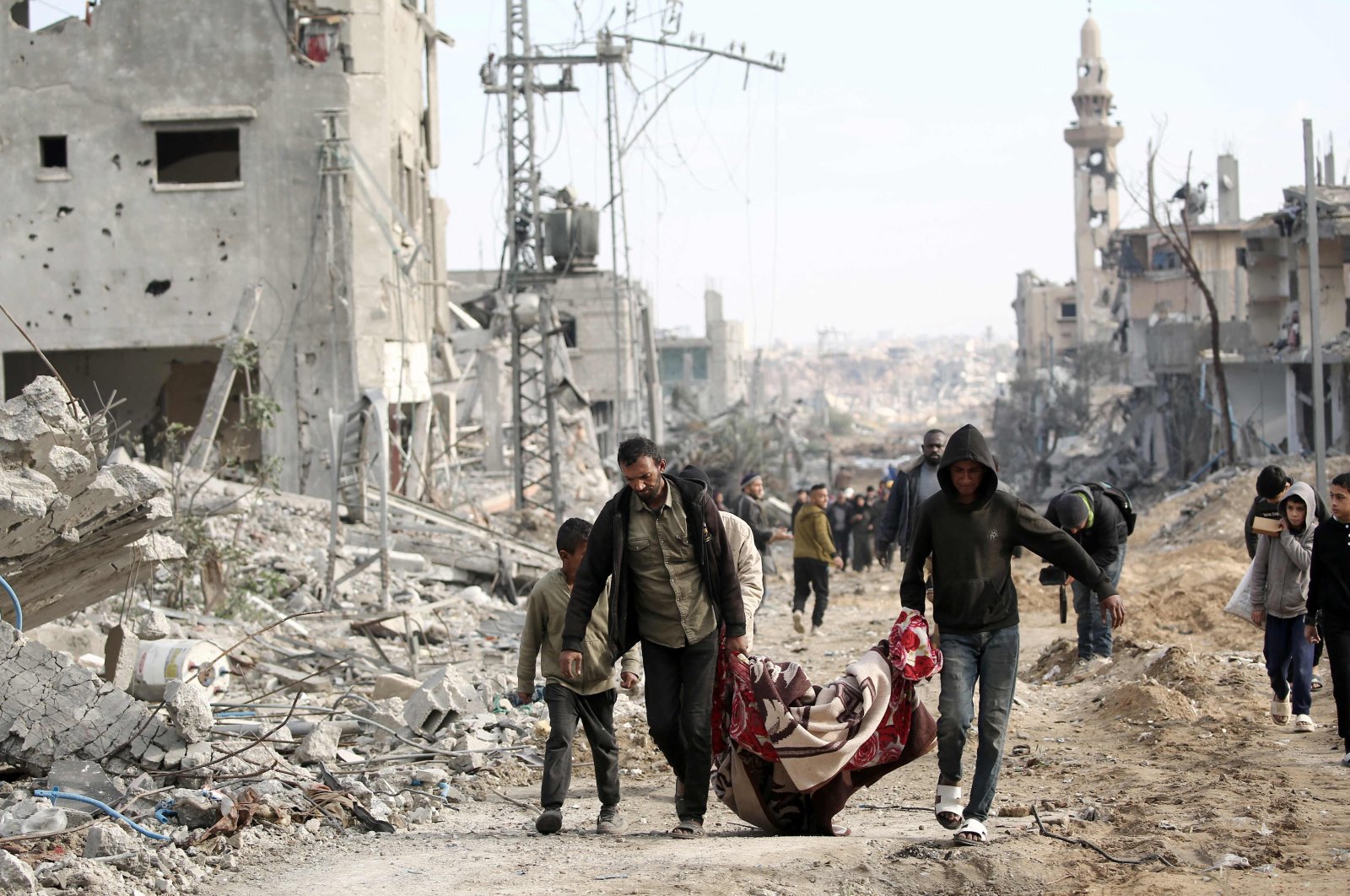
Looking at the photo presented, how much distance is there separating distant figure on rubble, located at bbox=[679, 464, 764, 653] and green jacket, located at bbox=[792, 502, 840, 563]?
22.9 ft

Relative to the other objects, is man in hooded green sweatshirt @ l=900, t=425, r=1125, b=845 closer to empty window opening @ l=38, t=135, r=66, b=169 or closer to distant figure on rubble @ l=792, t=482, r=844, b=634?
distant figure on rubble @ l=792, t=482, r=844, b=634

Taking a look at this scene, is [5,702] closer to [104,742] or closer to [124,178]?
[104,742]

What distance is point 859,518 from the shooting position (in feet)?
78.3

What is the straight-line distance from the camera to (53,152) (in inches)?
877

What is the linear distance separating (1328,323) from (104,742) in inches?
1081

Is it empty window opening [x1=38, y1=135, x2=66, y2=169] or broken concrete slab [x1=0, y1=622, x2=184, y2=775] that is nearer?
broken concrete slab [x1=0, y1=622, x2=184, y2=775]

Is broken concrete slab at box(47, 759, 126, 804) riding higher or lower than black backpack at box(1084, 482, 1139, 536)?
lower

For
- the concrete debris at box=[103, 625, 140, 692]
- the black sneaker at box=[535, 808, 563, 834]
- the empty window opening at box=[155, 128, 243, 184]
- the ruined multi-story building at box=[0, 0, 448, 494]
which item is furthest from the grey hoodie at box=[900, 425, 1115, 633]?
the empty window opening at box=[155, 128, 243, 184]

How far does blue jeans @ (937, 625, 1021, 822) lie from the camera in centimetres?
594

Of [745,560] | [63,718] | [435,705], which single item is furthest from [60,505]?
[745,560]

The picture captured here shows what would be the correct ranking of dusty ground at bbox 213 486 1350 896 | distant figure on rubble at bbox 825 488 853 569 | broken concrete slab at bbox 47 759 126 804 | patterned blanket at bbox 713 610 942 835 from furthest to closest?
distant figure on rubble at bbox 825 488 853 569 < broken concrete slab at bbox 47 759 126 804 < patterned blanket at bbox 713 610 942 835 < dusty ground at bbox 213 486 1350 896

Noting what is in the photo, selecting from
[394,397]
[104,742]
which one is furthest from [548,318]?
[104,742]

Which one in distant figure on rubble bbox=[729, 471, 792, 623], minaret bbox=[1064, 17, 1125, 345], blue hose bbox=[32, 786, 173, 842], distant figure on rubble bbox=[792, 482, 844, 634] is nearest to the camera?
blue hose bbox=[32, 786, 173, 842]

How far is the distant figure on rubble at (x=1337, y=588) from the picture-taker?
7059 mm
